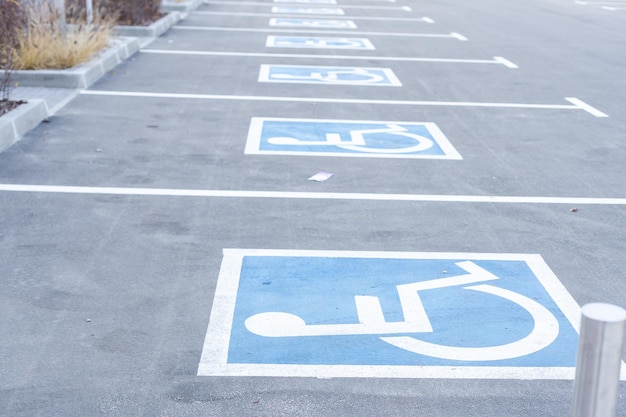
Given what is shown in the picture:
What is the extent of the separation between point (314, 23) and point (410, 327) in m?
18.5

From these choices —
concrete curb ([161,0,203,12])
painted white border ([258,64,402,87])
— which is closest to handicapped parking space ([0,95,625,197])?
painted white border ([258,64,402,87])

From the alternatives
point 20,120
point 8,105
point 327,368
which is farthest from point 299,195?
point 8,105

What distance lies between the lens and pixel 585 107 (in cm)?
1257

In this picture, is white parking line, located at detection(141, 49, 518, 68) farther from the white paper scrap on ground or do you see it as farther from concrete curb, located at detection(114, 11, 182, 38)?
the white paper scrap on ground

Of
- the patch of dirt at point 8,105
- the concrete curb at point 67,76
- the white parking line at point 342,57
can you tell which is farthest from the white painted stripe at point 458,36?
the patch of dirt at point 8,105

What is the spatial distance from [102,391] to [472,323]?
223 cm

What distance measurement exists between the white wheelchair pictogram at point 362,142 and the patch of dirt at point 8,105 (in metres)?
2.93

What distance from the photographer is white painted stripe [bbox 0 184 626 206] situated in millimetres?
8070

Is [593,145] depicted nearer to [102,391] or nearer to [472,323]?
[472,323]

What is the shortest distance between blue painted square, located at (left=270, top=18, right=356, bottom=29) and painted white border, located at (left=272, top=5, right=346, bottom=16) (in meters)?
2.02

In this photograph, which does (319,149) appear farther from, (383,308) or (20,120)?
(383,308)

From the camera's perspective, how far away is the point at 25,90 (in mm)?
12305

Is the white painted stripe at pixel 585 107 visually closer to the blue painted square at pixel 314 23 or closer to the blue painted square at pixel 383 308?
the blue painted square at pixel 383 308

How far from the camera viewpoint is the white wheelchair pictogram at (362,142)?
32.6 feet
